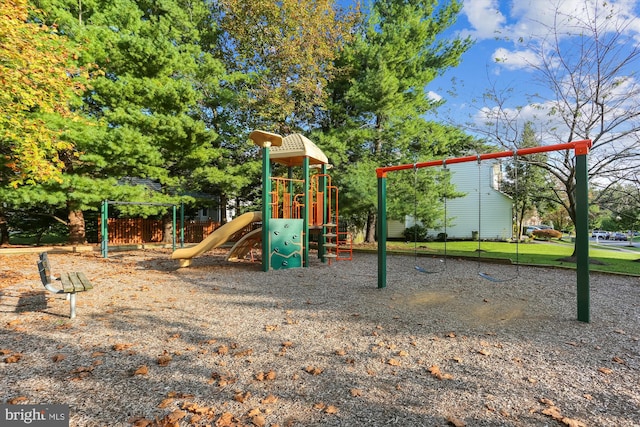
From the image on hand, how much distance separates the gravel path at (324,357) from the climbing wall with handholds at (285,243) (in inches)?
102

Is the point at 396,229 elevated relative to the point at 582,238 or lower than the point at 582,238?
lower

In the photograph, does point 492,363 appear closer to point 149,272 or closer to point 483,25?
point 149,272

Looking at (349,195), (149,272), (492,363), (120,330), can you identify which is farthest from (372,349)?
(349,195)

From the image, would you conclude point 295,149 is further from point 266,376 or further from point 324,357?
point 266,376

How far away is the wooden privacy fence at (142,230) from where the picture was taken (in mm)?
16578

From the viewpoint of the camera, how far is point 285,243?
9.03m

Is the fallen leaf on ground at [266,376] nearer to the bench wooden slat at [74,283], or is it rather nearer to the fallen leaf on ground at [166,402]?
the fallen leaf on ground at [166,402]

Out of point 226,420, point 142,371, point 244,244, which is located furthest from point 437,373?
point 244,244

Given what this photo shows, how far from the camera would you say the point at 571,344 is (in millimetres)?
3588

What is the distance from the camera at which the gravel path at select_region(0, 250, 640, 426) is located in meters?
2.31

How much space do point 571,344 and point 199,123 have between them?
13489 millimetres

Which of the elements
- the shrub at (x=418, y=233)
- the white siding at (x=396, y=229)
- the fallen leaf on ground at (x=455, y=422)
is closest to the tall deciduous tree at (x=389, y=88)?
the shrub at (x=418, y=233)

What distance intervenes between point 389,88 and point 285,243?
849cm

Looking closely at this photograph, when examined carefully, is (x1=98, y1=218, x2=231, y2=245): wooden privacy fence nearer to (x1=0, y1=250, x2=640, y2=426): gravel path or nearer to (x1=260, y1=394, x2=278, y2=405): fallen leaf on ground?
(x1=0, y1=250, x2=640, y2=426): gravel path
